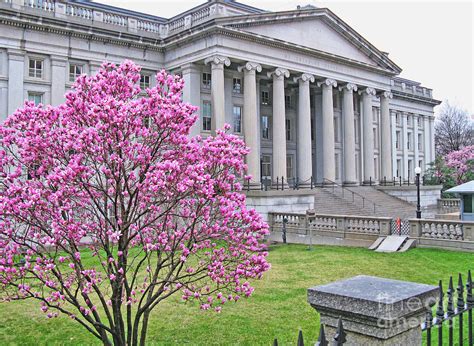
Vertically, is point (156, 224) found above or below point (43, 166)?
below

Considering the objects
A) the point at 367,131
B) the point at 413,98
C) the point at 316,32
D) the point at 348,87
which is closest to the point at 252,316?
the point at 316,32

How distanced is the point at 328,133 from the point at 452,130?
150 feet

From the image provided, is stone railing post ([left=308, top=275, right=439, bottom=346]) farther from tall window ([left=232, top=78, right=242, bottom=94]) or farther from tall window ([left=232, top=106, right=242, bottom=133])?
tall window ([left=232, top=78, right=242, bottom=94])

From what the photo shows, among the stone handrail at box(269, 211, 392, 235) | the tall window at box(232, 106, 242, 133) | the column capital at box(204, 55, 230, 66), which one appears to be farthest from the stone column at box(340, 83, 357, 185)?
the stone handrail at box(269, 211, 392, 235)

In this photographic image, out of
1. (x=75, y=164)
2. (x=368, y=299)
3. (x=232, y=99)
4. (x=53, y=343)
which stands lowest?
(x=53, y=343)

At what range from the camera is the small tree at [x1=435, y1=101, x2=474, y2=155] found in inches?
2879

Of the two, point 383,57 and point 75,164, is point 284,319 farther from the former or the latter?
point 383,57

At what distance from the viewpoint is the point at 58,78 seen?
30.1 metres

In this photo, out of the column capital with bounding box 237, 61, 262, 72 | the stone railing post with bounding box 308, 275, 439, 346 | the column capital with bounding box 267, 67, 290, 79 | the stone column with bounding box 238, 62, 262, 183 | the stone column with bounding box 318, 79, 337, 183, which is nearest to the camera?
the stone railing post with bounding box 308, 275, 439, 346

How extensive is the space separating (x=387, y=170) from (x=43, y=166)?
41.3 m

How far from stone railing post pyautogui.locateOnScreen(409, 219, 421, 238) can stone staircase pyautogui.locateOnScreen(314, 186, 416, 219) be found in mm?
9838

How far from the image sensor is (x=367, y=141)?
43594 mm

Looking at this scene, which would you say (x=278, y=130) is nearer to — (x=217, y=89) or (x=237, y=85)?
(x=237, y=85)

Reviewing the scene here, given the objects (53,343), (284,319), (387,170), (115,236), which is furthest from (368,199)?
(115,236)
